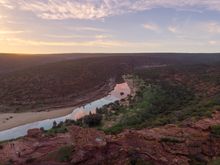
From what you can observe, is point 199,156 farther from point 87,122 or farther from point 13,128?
point 13,128

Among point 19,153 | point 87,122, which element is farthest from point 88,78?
point 19,153

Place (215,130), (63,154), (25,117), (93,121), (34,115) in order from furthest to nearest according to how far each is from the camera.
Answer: (34,115), (25,117), (93,121), (215,130), (63,154)

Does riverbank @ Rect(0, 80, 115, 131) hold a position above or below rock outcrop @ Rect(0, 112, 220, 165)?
below

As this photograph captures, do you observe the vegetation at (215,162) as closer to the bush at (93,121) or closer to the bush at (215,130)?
the bush at (215,130)

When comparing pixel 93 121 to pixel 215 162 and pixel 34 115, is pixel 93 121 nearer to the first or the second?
pixel 215 162

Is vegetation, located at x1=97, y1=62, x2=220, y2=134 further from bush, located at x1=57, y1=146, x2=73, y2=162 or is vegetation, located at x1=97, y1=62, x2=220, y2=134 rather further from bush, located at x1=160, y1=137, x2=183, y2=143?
bush, located at x1=160, y1=137, x2=183, y2=143

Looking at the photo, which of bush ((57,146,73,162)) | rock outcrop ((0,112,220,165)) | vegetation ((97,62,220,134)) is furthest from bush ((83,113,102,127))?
bush ((57,146,73,162))

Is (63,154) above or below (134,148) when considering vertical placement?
below

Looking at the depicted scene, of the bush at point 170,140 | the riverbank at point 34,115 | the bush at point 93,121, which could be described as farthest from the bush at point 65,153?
the riverbank at point 34,115

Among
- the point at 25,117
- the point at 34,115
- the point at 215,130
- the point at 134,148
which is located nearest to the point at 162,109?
the point at 215,130
